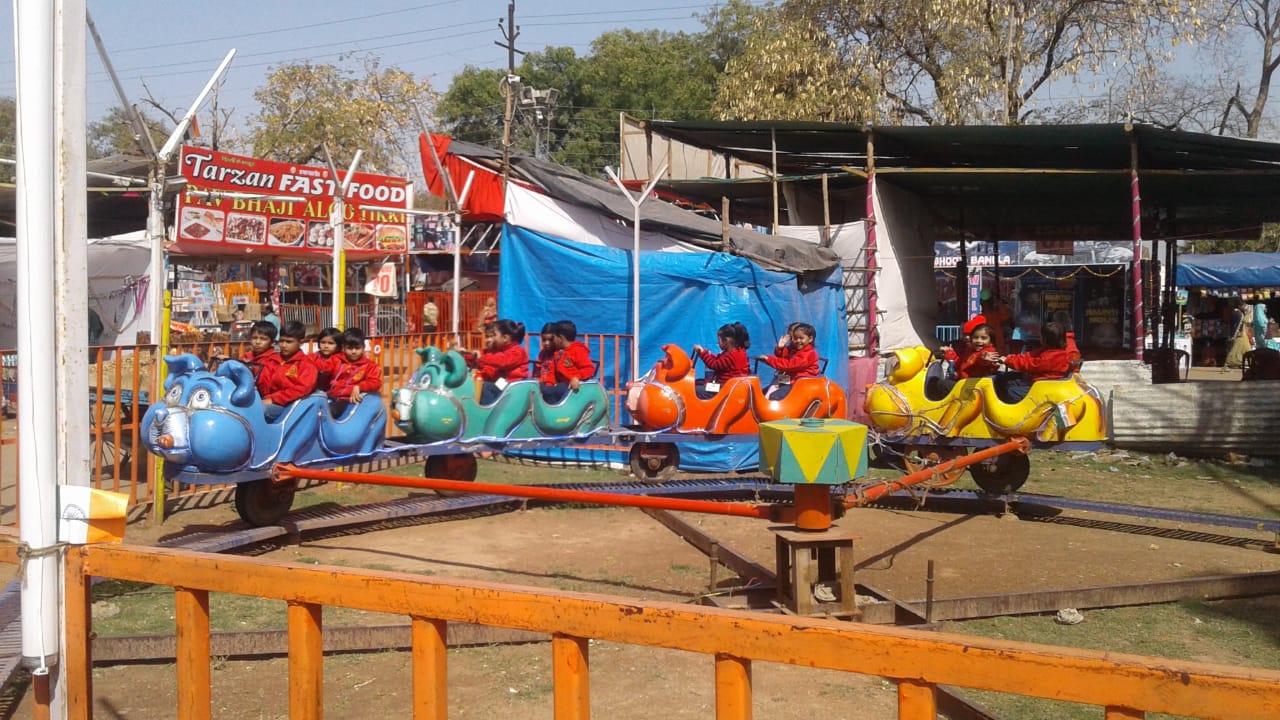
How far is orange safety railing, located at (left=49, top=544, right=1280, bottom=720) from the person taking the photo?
203 centimetres

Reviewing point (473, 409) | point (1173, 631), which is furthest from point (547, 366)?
point (1173, 631)

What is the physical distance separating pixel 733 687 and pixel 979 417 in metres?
7.68

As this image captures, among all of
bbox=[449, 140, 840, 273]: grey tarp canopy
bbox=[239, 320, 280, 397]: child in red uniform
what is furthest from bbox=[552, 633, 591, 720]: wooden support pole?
bbox=[449, 140, 840, 273]: grey tarp canopy

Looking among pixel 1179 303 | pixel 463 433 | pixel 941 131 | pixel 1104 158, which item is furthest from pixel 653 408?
pixel 1179 303

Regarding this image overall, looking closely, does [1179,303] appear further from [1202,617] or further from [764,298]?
[1202,617]

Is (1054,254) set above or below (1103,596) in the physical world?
above

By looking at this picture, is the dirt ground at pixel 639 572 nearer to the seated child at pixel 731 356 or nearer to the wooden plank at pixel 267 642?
the wooden plank at pixel 267 642

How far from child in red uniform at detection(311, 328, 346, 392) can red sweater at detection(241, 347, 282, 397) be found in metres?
0.30

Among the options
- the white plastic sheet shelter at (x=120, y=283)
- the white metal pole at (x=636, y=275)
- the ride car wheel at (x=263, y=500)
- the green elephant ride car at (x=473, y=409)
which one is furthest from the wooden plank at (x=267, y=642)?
the white plastic sheet shelter at (x=120, y=283)

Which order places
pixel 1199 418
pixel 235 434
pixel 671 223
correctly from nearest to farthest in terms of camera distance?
1. pixel 235 434
2. pixel 671 223
3. pixel 1199 418

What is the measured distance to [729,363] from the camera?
35.1 ft

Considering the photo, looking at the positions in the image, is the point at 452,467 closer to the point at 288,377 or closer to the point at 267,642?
the point at 288,377

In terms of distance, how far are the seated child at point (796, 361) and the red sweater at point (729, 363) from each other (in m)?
0.23

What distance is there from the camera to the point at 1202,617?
6082 millimetres
